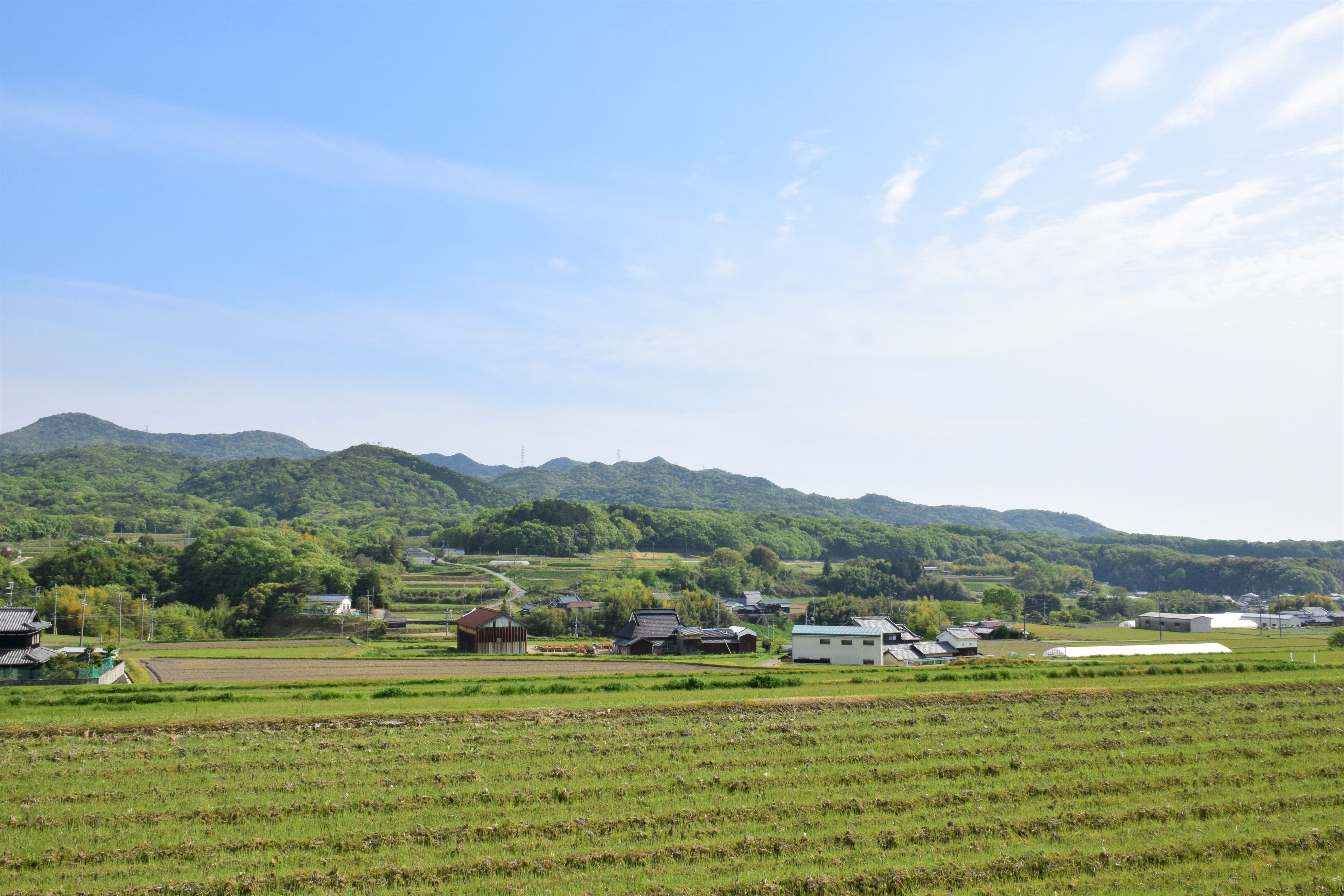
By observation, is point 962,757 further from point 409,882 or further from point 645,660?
point 645,660

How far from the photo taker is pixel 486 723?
18516mm

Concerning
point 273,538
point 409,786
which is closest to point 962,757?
point 409,786

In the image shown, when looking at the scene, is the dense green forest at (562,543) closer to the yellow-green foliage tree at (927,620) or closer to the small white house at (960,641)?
the yellow-green foliage tree at (927,620)

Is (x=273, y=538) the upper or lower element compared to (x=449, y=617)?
upper

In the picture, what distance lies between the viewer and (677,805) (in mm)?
12383

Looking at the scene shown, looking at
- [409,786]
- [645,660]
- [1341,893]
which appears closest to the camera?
[1341,893]

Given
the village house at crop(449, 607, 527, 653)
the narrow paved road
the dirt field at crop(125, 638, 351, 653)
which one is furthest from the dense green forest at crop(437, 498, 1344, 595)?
the village house at crop(449, 607, 527, 653)

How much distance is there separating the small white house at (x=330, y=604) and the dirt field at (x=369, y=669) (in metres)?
26.3

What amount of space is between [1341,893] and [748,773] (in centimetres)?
812

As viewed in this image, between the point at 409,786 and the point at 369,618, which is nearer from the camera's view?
Result: the point at 409,786

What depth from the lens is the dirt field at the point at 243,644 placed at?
1812 inches

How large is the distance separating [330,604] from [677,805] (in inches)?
2472

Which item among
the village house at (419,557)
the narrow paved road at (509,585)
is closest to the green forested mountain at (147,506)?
the village house at (419,557)

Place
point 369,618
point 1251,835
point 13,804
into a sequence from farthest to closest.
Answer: point 369,618 → point 13,804 → point 1251,835
